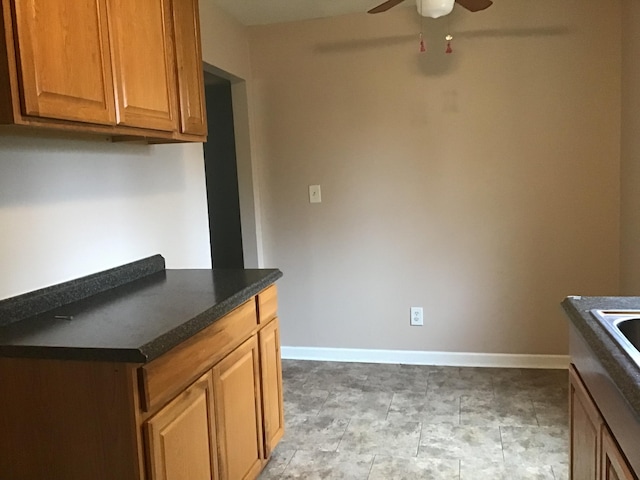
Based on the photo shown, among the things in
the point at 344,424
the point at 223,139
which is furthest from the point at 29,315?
the point at 223,139

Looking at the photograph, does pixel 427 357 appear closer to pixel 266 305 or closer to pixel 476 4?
pixel 266 305

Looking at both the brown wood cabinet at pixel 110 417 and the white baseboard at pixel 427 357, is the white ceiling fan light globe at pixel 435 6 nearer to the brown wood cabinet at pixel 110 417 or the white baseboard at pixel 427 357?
the brown wood cabinet at pixel 110 417

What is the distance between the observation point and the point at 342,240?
153 inches

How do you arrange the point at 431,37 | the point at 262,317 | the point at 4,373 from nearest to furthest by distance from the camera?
the point at 4,373 → the point at 262,317 → the point at 431,37

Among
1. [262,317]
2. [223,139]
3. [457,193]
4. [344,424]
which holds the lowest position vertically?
[344,424]

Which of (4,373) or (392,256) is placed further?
(392,256)

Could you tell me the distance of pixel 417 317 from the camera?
3.83m

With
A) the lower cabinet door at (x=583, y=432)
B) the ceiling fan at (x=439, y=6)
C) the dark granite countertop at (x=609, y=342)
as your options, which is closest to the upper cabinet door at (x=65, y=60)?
the ceiling fan at (x=439, y=6)

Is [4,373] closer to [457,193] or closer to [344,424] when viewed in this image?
[344,424]

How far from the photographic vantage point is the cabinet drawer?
5.13 ft

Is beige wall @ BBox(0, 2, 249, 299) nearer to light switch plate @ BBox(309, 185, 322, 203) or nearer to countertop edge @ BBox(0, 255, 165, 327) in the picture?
countertop edge @ BBox(0, 255, 165, 327)

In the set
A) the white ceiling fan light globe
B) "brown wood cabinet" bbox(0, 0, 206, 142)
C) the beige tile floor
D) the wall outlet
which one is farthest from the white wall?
the wall outlet

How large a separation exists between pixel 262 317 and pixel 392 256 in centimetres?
158

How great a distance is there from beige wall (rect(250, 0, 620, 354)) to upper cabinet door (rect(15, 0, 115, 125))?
2.12 m
